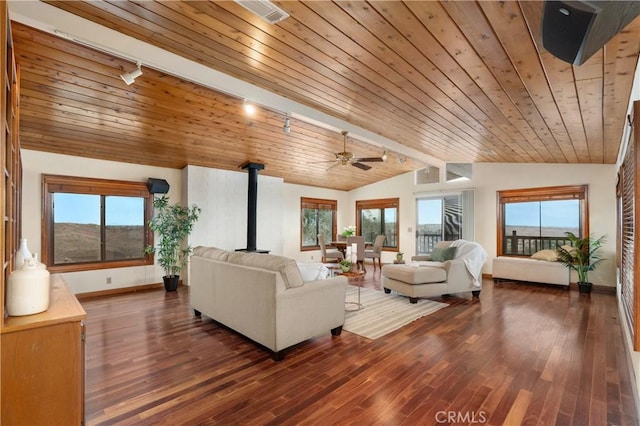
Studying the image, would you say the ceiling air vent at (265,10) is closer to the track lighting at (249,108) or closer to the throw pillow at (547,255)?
the track lighting at (249,108)

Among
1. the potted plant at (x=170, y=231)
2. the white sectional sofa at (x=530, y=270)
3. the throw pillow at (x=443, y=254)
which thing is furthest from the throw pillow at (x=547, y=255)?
the potted plant at (x=170, y=231)

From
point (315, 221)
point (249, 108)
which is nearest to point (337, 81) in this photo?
point (249, 108)

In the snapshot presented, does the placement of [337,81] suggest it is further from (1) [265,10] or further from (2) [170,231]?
(2) [170,231]

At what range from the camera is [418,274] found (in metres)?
4.83

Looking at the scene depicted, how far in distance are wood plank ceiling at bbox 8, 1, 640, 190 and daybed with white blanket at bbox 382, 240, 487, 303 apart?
1.99m

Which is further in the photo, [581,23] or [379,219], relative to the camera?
[379,219]

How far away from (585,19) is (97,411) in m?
3.47

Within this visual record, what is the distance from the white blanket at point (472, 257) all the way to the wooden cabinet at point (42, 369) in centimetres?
530

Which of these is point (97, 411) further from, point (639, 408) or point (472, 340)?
point (639, 408)

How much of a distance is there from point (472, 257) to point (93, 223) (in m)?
6.75

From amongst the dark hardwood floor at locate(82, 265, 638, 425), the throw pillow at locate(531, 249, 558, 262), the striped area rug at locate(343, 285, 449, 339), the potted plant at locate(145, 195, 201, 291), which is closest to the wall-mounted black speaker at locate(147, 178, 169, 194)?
the potted plant at locate(145, 195, 201, 291)

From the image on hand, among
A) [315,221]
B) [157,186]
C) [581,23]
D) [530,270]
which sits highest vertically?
[581,23]

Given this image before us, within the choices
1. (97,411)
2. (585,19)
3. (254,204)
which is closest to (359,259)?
(254,204)

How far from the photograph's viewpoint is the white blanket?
5.26 metres
